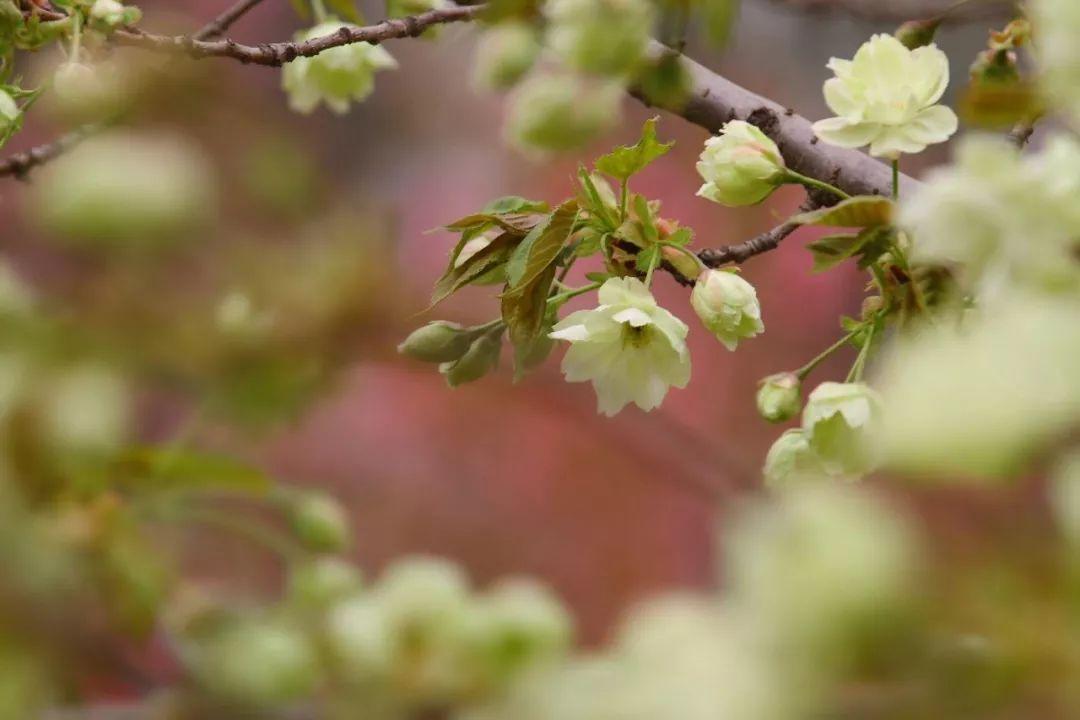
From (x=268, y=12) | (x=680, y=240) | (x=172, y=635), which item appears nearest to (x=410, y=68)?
(x=268, y=12)

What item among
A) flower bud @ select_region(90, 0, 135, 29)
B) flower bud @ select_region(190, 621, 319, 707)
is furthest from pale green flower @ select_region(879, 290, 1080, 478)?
flower bud @ select_region(90, 0, 135, 29)

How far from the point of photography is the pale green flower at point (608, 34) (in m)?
0.33

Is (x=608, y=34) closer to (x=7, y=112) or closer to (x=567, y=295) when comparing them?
(x=567, y=295)

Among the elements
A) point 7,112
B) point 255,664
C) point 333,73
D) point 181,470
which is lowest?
point 255,664

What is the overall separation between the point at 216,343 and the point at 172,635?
0.11 meters

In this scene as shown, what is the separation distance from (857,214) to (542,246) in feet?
0.43

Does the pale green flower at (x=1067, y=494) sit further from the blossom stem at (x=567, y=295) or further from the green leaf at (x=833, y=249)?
the blossom stem at (x=567, y=295)

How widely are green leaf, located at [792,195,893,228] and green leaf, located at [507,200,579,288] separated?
0.34 feet

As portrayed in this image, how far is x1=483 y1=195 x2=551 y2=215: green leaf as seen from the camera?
1.72 ft

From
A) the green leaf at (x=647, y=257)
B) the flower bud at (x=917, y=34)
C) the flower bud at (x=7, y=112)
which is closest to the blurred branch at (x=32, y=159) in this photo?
the flower bud at (x=7, y=112)

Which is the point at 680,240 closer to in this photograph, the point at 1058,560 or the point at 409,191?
the point at 1058,560

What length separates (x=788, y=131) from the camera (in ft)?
2.01

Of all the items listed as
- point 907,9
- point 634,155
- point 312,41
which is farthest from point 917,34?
point 312,41

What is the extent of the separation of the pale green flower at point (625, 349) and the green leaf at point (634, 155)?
0.05 meters
